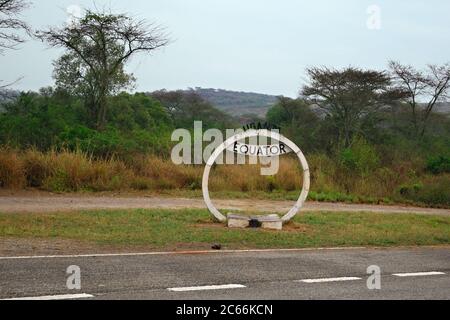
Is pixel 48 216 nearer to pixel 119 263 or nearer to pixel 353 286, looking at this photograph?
pixel 119 263

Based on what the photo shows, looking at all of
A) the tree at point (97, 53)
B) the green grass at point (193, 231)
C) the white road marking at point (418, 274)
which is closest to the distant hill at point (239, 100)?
the tree at point (97, 53)

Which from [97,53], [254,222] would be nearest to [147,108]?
[97,53]

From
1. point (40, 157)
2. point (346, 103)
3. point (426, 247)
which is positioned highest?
point (346, 103)

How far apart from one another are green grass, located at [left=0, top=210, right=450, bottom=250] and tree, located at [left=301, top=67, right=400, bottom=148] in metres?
24.2

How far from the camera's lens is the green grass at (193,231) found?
11.9m

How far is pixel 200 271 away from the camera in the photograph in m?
9.14

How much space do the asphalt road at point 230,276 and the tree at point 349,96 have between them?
97.3 feet

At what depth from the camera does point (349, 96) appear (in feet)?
133

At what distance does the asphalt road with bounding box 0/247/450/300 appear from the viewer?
25.2ft

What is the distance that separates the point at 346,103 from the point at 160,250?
31.3 m

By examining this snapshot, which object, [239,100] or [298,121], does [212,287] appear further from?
[239,100]

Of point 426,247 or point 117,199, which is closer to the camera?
point 426,247

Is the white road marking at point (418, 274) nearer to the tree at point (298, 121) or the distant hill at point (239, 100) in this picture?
the tree at point (298, 121)

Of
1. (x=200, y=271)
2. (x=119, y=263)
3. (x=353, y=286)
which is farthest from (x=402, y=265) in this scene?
(x=119, y=263)
